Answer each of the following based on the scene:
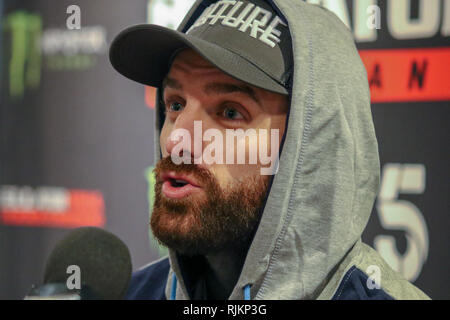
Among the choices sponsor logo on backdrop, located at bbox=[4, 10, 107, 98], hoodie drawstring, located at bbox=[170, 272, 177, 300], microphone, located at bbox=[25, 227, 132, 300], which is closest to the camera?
microphone, located at bbox=[25, 227, 132, 300]

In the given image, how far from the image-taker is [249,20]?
859 mm

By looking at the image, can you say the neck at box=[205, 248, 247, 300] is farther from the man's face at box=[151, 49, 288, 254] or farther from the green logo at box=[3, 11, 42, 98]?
the green logo at box=[3, 11, 42, 98]

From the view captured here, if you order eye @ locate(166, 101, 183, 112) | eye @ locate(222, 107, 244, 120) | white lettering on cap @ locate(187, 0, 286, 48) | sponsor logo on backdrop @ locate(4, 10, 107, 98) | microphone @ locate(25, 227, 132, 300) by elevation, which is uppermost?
sponsor logo on backdrop @ locate(4, 10, 107, 98)

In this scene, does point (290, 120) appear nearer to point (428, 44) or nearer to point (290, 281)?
point (290, 281)

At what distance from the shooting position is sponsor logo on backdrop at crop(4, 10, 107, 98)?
1.82m

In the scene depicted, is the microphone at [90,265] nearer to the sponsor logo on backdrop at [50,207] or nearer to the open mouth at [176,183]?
the open mouth at [176,183]

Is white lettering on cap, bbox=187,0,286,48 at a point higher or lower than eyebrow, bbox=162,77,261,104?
higher

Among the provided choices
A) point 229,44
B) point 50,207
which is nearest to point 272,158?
point 229,44

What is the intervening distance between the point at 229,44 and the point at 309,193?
0.27 metres

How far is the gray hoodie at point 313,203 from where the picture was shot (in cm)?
78

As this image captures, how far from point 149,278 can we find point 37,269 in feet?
3.70

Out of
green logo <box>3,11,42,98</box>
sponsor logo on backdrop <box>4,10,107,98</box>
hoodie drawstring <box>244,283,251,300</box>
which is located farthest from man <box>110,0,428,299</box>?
green logo <box>3,11,42,98</box>

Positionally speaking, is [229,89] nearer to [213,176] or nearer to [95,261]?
[213,176]

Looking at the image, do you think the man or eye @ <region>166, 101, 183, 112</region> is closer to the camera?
the man
